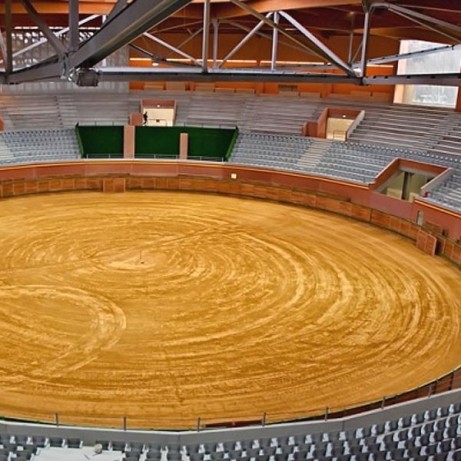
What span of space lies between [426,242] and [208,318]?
993 cm

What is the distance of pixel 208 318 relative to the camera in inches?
560

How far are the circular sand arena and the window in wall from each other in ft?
36.8

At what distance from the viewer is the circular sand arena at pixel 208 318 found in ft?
36.4

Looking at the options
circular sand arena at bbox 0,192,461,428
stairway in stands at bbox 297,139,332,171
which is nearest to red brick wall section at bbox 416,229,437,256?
circular sand arena at bbox 0,192,461,428

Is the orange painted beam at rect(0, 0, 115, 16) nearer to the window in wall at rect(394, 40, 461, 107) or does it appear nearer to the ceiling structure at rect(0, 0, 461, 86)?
the ceiling structure at rect(0, 0, 461, 86)

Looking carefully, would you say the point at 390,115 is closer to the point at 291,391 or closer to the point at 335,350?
the point at 335,350

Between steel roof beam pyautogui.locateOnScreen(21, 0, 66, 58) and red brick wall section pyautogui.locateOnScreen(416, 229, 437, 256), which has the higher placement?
steel roof beam pyautogui.locateOnScreen(21, 0, 66, 58)

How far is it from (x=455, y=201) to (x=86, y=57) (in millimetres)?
17892

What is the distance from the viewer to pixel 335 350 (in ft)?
42.5

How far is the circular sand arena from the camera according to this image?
36.4ft

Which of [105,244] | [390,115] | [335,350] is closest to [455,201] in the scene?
[390,115]

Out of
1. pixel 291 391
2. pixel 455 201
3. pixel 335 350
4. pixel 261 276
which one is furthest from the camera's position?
pixel 455 201

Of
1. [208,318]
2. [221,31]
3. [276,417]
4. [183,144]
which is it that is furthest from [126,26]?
[221,31]

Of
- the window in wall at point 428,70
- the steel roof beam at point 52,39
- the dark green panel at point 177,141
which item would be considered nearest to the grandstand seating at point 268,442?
the steel roof beam at point 52,39
